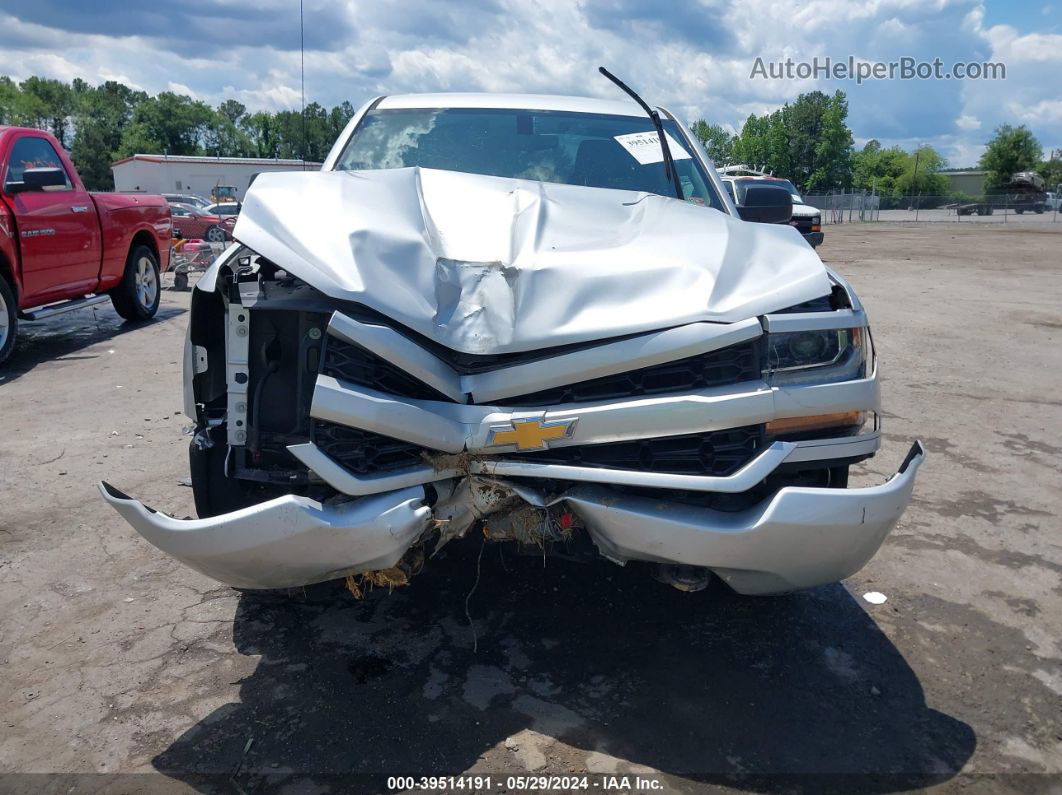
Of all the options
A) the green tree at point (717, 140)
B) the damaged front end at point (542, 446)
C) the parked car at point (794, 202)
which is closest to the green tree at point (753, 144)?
the green tree at point (717, 140)

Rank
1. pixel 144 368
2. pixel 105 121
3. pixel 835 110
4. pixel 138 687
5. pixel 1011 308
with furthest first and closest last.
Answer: pixel 105 121, pixel 835 110, pixel 1011 308, pixel 144 368, pixel 138 687

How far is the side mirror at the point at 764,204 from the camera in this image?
421 centimetres

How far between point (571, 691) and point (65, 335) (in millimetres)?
8598

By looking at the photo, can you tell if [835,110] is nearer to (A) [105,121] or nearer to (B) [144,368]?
(B) [144,368]

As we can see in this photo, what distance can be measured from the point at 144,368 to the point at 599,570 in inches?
217

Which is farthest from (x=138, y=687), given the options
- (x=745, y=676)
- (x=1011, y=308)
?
(x=1011, y=308)

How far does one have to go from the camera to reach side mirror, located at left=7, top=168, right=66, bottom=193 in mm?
7164

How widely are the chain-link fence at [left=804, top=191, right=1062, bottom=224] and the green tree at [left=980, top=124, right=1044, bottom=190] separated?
1575 centimetres

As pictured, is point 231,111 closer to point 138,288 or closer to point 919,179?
point 919,179

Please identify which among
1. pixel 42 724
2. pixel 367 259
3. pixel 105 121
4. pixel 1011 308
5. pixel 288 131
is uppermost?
pixel 105 121

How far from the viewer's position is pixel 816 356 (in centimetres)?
263

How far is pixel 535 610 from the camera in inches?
134

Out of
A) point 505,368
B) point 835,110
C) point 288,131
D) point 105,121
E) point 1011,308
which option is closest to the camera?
point 505,368

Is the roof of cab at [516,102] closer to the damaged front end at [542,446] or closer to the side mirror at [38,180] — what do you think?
the damaged front end at [542,446]
